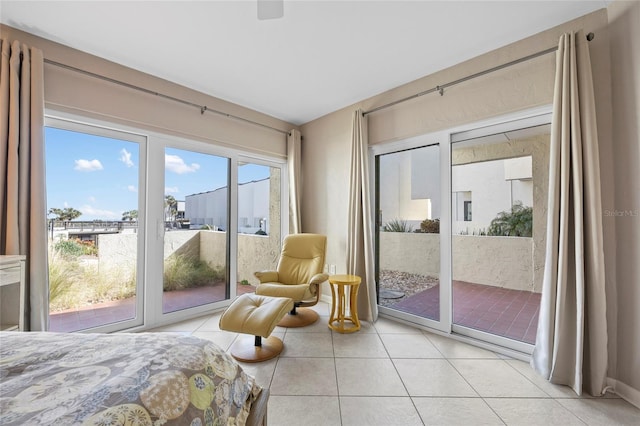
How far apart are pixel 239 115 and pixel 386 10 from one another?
85.8 inches

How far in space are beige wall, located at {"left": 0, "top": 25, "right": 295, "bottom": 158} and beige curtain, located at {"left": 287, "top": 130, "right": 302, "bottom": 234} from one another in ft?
1.49

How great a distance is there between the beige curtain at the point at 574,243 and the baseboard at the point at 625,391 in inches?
5.0

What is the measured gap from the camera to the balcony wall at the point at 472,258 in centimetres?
248

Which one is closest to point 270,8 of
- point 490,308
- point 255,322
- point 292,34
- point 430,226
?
point 292,34

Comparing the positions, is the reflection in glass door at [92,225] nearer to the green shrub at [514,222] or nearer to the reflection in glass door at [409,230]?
the reflection in glass door at [409,230]

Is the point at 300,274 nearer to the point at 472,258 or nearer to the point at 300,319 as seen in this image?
the point at 300,319

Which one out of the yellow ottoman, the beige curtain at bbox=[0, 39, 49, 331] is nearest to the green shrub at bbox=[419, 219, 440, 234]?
the yellow ottoman

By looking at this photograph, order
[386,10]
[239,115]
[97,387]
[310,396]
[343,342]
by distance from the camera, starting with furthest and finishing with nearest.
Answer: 1. [239,115]
2. [343,342]
3. [386,10]
4. [310,396]
5. [97,387]

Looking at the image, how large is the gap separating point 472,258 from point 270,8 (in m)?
2.76

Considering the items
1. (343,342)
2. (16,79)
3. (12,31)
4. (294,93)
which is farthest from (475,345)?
(12,31)

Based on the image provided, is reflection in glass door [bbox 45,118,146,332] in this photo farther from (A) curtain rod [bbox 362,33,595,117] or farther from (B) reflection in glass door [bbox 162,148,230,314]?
(A) curtain rod [bbox 362,33,595,117]

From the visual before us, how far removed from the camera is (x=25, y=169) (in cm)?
202

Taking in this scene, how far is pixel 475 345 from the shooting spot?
245 cm

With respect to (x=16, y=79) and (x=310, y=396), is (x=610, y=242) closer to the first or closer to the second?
(x=310, y=396)
